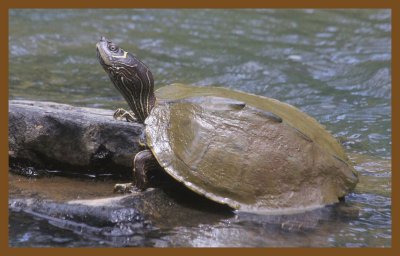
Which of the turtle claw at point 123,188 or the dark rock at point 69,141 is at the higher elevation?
the dark rock at point 69,141

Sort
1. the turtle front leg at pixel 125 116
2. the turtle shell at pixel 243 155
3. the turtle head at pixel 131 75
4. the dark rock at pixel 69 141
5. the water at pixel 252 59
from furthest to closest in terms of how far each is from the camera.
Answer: the water at pixel 252 59 → the turtle front leg at pixel 125 116 → the turtle head at pixel 131 75 → the dark rock at pixel 69 141 → the turtle shell at pixel 243 155

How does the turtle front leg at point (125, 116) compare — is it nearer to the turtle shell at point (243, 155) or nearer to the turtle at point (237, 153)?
the turtle at point (237, 153)

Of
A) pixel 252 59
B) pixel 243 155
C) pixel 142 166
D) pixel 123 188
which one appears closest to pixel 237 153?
pixel 243 155

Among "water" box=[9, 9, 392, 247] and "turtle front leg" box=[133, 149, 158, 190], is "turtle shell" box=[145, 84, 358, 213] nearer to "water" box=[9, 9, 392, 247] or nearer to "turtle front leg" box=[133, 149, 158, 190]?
"turtle front leg" box=[133, 149, 158, 190]

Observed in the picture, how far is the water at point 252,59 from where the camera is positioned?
23.3 ft

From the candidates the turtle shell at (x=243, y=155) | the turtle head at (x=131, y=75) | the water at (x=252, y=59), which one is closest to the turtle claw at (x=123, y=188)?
the turtle shell at (x=243, y=155)

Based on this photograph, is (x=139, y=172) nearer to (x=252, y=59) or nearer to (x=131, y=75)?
(x=131, y=75)

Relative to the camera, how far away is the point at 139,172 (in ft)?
14.2

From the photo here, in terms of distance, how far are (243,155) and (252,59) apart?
532 centimetres

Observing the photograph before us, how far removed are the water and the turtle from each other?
0.53 metres

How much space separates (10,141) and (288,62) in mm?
5698

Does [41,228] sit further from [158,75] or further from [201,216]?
[158,75]

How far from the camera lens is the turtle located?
4.26 metres

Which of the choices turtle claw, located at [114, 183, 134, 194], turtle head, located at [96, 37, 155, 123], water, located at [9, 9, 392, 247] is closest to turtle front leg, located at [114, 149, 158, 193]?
turtle claw, located at [114, 183, 134, 194]
